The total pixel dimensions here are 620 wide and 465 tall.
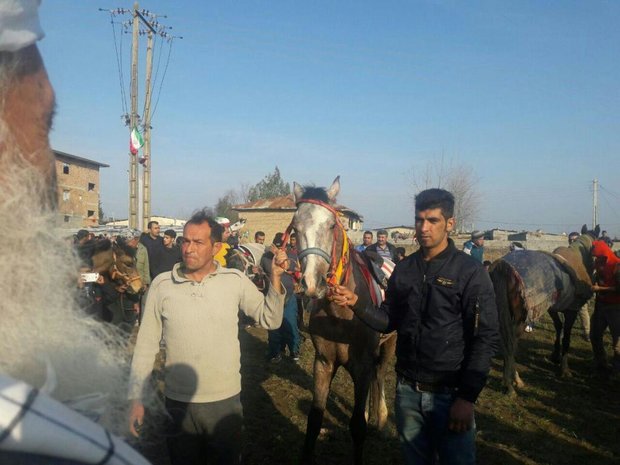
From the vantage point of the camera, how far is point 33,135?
72 centimetres

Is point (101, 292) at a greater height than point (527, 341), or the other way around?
point (101, 292)

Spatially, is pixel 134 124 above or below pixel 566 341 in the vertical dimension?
above

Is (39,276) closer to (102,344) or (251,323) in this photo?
(102,344)

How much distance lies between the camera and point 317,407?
4.07 meters

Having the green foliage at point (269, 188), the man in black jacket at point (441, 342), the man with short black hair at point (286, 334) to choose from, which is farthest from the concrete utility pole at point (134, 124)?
the green foliage at point (269, 188)

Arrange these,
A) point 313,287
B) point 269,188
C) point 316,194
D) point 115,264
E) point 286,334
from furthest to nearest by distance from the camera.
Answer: point 269,188 → point 286,334 → point 115,264 → point 316,194 → point 313,287

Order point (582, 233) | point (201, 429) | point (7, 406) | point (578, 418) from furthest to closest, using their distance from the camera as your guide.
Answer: point (582, 233), point (578, 418), point (201, 429), point (7, 406)

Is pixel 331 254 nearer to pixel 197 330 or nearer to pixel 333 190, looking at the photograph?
pixel 333 190

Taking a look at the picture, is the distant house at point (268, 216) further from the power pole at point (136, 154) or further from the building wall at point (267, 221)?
the power pole at point (136, 154)

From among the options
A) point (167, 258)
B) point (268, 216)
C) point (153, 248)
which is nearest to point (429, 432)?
point (167, 258)

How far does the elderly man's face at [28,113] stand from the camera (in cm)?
69

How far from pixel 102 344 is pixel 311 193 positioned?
125 inches

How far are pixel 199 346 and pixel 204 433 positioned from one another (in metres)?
0.50

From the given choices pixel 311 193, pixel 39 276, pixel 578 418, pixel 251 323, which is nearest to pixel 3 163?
pixel 39 276
